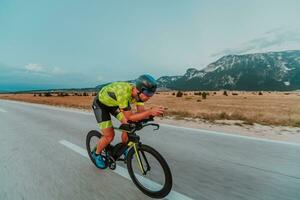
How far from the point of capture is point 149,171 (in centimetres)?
392

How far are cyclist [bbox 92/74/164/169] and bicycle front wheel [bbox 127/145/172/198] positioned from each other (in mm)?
428

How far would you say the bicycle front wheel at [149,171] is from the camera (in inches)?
141

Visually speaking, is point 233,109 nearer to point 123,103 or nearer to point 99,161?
point 99,161

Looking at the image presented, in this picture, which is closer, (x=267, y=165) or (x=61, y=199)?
(x=61, y=199)

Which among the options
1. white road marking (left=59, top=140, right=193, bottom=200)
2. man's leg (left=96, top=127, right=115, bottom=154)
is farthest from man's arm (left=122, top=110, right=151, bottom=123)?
white road marking (left=59, top=140, right=193, bottom=200)

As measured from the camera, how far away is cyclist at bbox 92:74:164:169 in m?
3.67

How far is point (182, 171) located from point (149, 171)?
1042 mm

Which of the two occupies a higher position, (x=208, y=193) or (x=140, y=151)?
(x=140, y=151)

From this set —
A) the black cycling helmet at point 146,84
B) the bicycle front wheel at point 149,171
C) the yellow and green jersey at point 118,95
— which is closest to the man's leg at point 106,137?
the yellow and green jersey at point 118,95

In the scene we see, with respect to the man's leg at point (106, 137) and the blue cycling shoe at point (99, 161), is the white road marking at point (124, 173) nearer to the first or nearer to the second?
the blue cycling shoe at point (99, 161)

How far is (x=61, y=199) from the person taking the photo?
3.70 metres

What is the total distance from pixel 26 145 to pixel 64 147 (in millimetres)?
1335

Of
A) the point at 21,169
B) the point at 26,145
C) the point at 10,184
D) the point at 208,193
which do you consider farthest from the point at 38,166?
the point at 208,193

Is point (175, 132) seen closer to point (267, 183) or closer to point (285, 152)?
point (285, 152)
